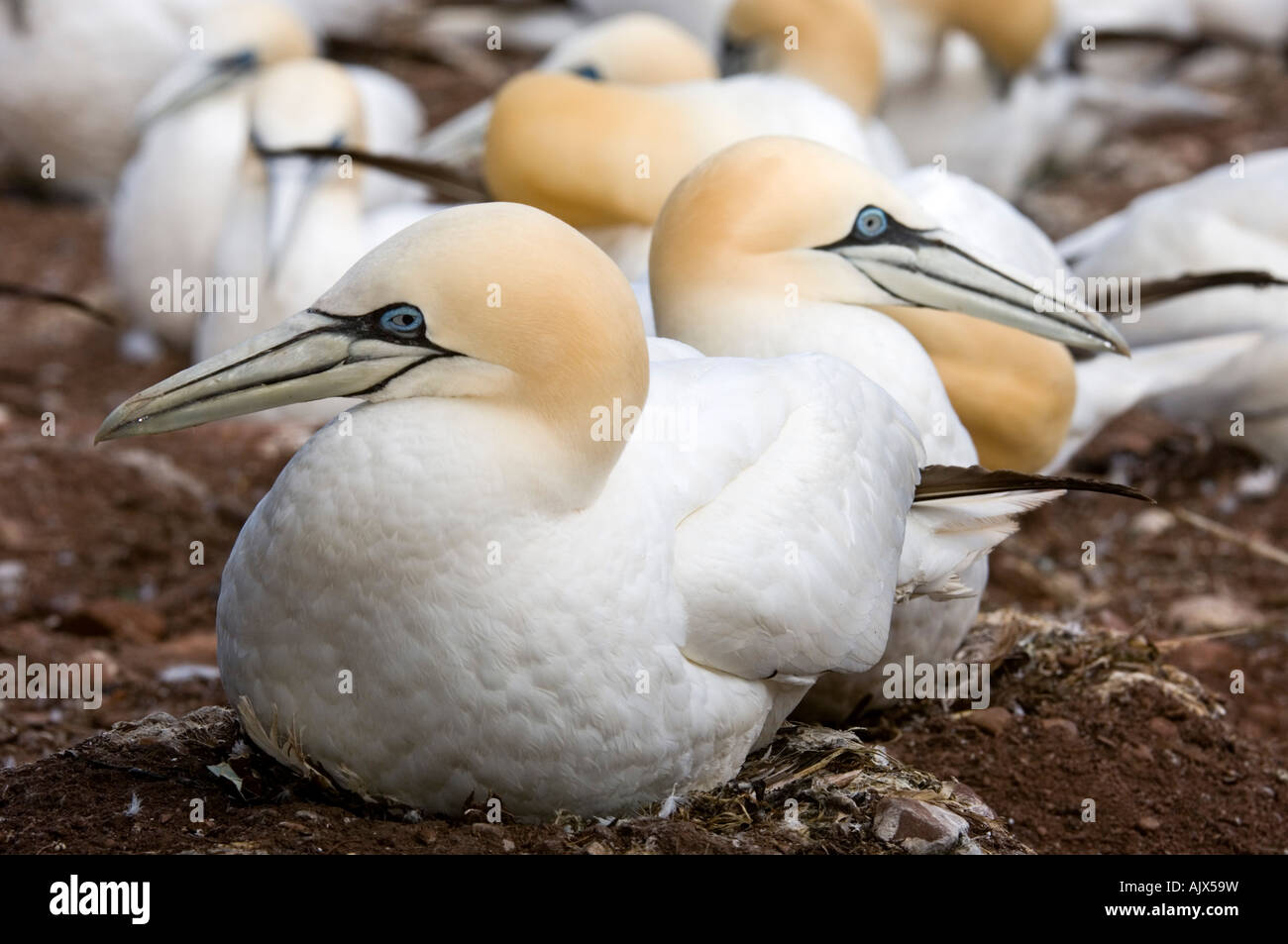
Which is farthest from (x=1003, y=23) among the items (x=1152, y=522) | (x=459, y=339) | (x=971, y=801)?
(x=459, y=339)

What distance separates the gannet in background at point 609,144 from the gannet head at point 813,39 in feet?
2.88

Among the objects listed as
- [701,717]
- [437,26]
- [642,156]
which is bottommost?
[701,717]

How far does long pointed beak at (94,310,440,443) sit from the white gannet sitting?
16.3 feet

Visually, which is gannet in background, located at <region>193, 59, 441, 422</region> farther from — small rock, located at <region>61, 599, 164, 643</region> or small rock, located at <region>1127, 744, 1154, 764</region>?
small rock, located at <region>1127, 744, 1154, 764</region>

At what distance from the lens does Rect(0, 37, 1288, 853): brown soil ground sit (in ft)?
11.1

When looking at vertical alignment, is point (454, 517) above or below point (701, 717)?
above

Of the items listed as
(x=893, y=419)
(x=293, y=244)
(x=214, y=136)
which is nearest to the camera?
(x=893, y=419)

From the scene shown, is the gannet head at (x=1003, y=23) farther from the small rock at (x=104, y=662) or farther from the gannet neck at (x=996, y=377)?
the small rock at (x=104, y=662)

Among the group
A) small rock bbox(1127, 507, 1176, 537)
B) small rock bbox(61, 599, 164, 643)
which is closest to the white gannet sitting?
small rock bbox(61, 599, 164, 643)

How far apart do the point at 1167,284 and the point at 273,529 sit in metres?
3.36

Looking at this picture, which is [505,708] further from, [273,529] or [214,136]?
[214,136]

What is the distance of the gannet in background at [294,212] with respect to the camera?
7.02m
